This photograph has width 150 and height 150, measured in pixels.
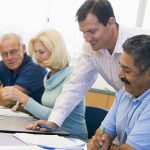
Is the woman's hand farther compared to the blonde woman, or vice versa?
the blonde woman

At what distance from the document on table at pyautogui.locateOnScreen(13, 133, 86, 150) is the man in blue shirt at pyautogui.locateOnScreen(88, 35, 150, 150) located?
0.38 feet

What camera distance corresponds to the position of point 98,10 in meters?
1.88

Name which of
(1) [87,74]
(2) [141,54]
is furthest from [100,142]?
(1) [87,74]

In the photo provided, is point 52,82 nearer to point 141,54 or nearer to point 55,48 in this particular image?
point 55,48

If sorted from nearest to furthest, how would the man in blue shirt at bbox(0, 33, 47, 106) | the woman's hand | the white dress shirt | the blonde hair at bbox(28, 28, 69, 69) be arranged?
1. the woman's hand
2. the white dress shirt
3. the blonde hair at bbox(28, 28, 69, 69)
4. the man in blue shirt at bbox(0, 33, 47, 106)

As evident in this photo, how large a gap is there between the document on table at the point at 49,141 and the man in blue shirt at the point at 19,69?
89cm

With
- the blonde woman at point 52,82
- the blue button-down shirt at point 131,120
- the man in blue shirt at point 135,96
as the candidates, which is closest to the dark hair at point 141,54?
the man in blue shirt at point 135,96

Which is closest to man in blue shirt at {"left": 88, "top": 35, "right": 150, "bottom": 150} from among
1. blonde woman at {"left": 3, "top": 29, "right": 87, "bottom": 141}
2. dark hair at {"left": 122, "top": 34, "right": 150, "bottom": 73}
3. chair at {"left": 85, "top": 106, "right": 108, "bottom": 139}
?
dark hair at {"left": 122, "top": 34, "right": 150, "bottom": 73}

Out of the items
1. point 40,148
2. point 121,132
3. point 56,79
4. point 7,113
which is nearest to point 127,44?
point 121,132

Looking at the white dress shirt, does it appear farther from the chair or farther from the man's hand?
the man's hand

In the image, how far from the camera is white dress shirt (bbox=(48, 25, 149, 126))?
6.48 feet

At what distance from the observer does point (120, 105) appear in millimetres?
1690

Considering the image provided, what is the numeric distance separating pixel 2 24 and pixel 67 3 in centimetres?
81

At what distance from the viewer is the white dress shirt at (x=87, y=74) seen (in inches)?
77.8
